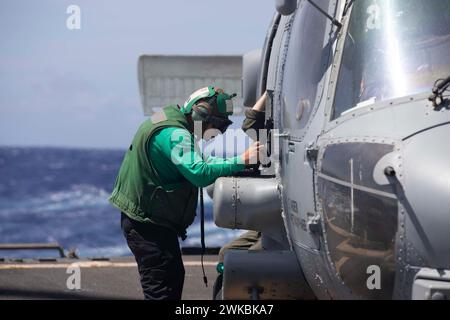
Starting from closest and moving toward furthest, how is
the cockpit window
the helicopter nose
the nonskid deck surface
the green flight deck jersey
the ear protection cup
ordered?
the helicopter nose
the cockpit window
the green flight deck jersey
the ear protection cup
the nonskid deck surface

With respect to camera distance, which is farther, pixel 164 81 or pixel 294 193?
pixel 164 81

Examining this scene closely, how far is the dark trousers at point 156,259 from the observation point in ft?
22.1

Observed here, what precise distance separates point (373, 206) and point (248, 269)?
1.52 meters

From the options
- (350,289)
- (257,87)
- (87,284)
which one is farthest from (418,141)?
(87,284)

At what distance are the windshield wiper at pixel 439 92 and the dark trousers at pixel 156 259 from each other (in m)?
2.26

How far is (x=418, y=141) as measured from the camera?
5.00m

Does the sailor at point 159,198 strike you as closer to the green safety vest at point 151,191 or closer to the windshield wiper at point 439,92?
the green safety vest at point 151,191

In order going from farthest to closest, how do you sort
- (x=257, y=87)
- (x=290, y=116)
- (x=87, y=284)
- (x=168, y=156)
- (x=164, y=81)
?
(x=164, y=81), (x=87, y=284), (x=257, y=87), (x=168, y=156), (x=290, y=116)

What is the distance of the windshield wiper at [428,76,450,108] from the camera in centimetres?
516

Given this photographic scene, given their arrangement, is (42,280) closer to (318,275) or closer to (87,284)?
(87,284)

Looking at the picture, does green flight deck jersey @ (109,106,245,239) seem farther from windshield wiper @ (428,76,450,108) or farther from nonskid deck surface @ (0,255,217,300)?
nonskid deck surface @ (0,255,217,300)

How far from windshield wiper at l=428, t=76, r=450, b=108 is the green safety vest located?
2.01 m

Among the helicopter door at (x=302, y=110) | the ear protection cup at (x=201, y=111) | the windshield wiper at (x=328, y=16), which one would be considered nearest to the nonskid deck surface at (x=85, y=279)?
the ear protection cup at (x=201, y=111)

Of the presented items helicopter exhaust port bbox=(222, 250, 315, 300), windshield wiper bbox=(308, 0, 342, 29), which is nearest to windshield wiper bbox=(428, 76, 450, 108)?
windshield wiper bbox=(308, 0, 342, 29)
